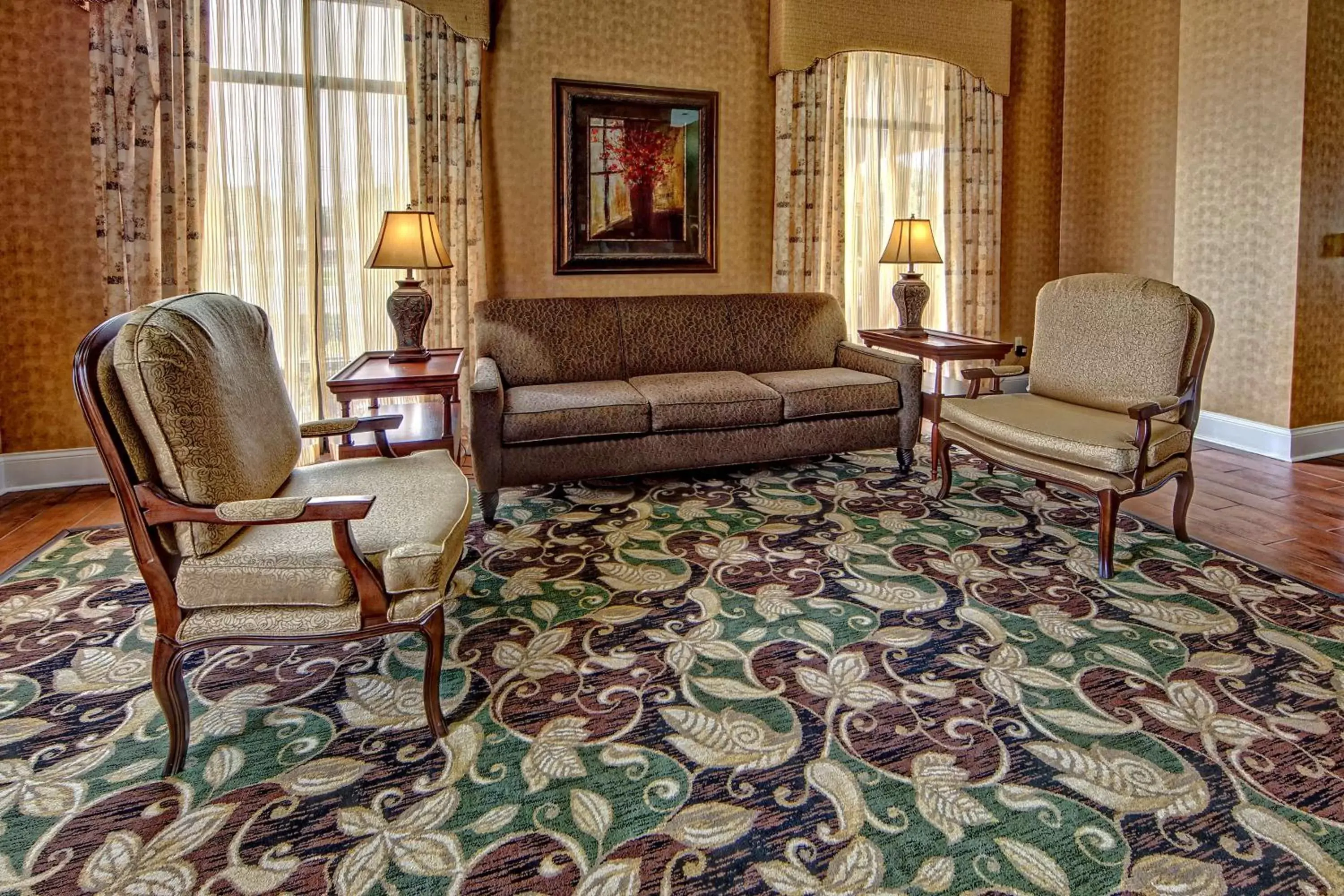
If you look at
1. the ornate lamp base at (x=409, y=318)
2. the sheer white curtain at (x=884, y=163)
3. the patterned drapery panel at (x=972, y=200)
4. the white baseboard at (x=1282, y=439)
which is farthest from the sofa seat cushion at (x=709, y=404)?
the white baseboard at (x=1282, y=439)

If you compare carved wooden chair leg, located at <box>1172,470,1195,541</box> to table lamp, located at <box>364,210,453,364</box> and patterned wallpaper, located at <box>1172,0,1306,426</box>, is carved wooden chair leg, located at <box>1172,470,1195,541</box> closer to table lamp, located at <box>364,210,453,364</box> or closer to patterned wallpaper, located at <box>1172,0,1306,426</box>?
patterned wallpaper, located at <box>1172,0,1306,426</box>

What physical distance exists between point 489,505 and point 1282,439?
4543 millimetres

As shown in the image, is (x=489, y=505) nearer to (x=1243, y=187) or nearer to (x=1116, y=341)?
(x=1116, y=341)

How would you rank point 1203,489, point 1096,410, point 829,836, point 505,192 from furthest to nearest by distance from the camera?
1. point 505,192
2. point 1203,489
3. point 1096,410
4. point 829,836

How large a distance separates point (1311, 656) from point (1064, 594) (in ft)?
2.30

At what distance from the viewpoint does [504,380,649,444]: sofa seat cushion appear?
3.84m

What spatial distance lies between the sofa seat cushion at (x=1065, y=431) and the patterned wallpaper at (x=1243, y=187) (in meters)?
2.03

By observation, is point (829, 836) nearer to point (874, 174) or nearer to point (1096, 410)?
point (1096, 410)

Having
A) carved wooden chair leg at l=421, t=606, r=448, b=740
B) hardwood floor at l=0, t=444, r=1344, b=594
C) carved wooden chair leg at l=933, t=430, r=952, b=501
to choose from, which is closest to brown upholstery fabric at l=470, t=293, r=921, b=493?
carved wooden chair leg at l=933, t=430, r=952, b=501

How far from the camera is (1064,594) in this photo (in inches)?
115

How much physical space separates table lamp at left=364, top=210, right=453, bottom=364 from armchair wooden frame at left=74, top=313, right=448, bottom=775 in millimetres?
2164

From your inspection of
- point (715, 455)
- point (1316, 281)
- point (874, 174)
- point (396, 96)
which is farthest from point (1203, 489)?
point (396, 96)

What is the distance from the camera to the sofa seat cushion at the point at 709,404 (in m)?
4.09

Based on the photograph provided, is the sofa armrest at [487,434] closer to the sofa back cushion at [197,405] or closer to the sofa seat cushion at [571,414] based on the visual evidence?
the sofa seat cushion at [571,414]
